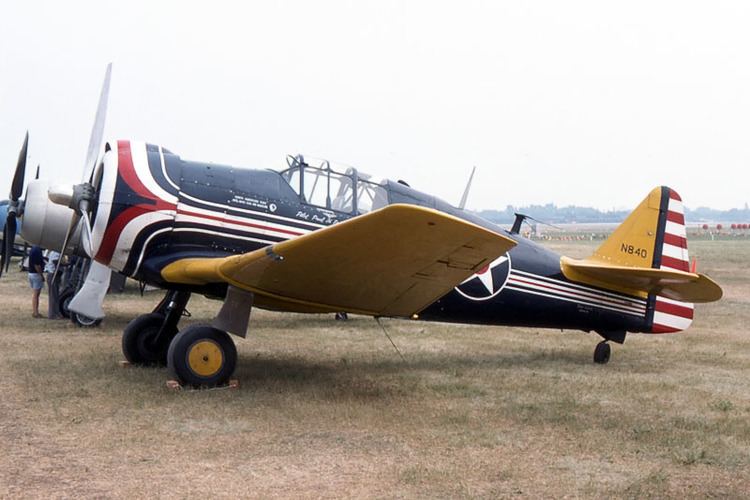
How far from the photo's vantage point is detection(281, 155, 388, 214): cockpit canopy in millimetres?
7906

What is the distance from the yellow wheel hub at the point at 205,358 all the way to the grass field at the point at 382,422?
21cm

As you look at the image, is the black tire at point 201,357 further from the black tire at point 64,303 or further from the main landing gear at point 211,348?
the black tire at point 64,303

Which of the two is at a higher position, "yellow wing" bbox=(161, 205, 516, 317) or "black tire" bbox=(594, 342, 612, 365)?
"yellow wing" bbox=(161, 205, 516, 317)

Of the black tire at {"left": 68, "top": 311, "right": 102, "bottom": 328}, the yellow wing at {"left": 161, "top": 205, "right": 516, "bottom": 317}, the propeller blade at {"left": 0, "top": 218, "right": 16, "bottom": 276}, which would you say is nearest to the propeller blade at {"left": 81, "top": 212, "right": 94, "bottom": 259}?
the yellow wing at {"left": 161, "top": 205, "right": 516, "bottom": 317}

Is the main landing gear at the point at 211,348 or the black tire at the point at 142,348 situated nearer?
the main landing gear at the point at 211,348

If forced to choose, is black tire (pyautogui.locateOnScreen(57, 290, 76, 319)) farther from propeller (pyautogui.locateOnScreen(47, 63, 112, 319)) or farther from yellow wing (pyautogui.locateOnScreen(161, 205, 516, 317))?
yellow wing (pyautogui.locateOnScreen(161, 205, 516, 317))

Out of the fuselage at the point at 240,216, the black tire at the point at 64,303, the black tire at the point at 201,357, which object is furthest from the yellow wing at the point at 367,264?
the black tire at the point at 64,303

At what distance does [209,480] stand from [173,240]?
325cm

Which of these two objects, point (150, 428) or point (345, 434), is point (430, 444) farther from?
point (150, 428)

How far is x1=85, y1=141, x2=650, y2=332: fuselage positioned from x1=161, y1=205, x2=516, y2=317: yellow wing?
1.13ft

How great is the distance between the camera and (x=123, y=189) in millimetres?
7285

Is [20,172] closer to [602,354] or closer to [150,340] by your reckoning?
[150,340]

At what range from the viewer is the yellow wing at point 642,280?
8.34 metres

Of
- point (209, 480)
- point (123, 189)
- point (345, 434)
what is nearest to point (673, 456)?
point (345, 434)
